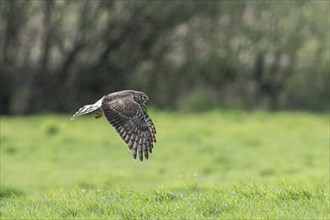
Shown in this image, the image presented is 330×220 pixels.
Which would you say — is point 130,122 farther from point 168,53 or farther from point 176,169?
point 168,53

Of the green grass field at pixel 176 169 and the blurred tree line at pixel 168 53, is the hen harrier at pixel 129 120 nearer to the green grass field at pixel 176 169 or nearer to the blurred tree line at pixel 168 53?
the green grass field at pixel 176 169

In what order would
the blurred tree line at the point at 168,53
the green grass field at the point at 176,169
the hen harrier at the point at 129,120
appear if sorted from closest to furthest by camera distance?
the green grass field at the point at 176,169 < the hen harrier at the point at 129,120 < the blurred tree line at the point at 168,53

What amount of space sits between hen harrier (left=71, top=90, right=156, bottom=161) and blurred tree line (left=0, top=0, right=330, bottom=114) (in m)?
15.3

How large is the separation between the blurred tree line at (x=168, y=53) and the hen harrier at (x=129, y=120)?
50.1ft

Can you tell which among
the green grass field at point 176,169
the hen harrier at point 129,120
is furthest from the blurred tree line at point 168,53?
the hen harrier at point 129,120

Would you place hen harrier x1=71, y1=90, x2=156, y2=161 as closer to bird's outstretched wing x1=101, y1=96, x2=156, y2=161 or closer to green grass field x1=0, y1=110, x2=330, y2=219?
bird's outstretched wing x1=101, y1=96, x2=156, y2=161

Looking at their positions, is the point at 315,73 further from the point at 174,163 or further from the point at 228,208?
the point at 228,208

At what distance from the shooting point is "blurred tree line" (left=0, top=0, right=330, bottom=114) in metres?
23.1

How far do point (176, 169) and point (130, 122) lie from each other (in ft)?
22.9

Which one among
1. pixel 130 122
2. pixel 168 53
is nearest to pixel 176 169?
pixel 130 122

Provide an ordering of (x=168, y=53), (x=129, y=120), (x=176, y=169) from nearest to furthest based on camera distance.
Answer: (x=129, y=120), (x=176, y=169), (x=168, y=53)

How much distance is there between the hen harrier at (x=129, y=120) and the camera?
7719mm

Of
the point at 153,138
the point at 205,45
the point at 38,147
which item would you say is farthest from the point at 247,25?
the point at 153,138

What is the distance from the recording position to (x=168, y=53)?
2427 centimetres
